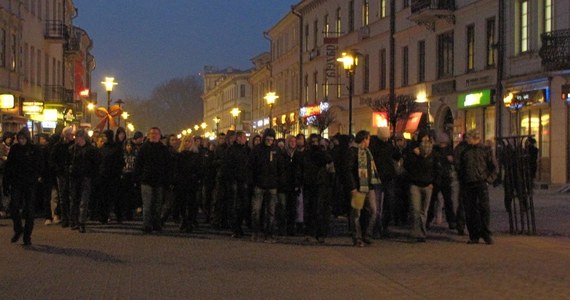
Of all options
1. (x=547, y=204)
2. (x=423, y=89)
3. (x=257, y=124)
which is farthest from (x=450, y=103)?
(x=257, y=124)

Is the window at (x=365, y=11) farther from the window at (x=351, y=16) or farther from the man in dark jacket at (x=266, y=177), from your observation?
the man in dark jacket at (x=266, y=177)

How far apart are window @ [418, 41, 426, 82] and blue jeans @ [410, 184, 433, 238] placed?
28435mm

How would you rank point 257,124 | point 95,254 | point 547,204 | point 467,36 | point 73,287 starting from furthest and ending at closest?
point 257,124 < point 467,36 < point 547,204 < point 95,254 < point 73,287

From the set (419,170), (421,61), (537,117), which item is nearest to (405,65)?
(421,61)

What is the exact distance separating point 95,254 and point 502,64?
80.4 ft

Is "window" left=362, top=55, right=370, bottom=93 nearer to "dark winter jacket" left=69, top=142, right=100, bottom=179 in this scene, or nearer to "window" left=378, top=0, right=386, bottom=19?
"window" left=378, top=0, right=386, bottom=19

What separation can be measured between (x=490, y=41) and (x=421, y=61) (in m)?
7.47

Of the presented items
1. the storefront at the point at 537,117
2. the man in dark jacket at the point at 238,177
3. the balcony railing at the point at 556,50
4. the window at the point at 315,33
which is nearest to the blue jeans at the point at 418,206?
the man in dark jacket at the point at 238,177

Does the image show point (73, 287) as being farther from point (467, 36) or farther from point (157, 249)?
point (467, 36)

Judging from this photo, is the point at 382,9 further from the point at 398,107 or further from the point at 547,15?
the point at 547,15

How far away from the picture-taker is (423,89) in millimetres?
43125

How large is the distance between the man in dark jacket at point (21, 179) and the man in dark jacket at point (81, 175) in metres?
2.19

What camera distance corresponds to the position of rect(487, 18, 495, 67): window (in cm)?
3619

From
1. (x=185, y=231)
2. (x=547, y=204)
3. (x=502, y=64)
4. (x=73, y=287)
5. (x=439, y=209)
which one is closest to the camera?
(x=73, y=287)
